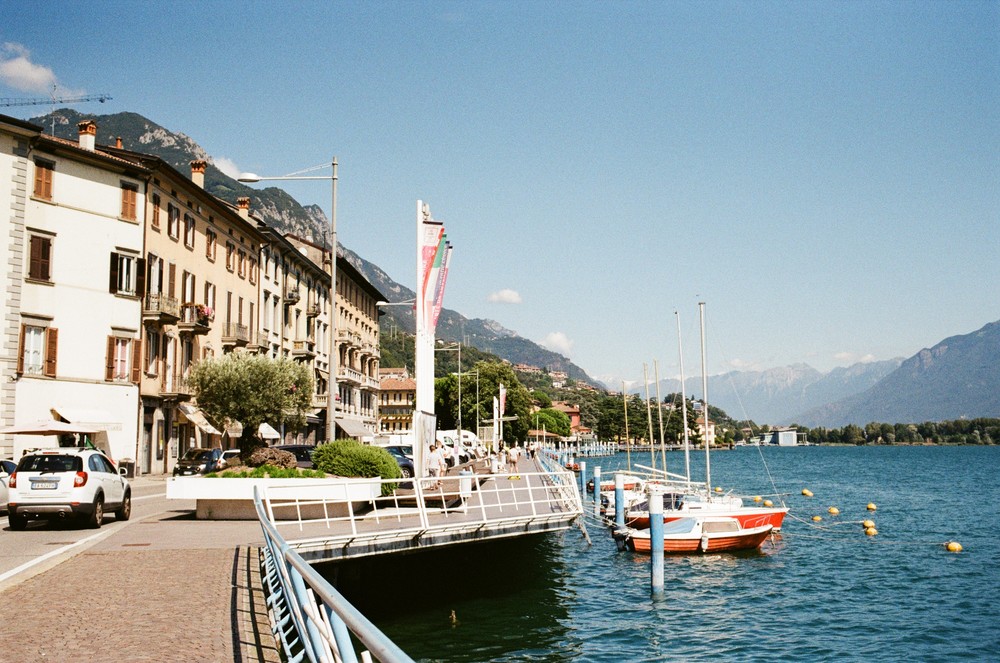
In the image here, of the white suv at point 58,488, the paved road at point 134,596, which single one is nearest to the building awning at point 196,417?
the white suv at point 58,488

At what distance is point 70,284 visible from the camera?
39.5 metres

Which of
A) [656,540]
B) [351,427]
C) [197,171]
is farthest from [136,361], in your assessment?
[351,427]

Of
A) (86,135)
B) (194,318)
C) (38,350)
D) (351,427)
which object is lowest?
(351,427)

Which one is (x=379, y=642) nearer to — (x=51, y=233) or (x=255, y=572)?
(x=255, y=572)

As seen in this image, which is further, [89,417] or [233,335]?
[233,335]

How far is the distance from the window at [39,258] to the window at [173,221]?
23.7 feet

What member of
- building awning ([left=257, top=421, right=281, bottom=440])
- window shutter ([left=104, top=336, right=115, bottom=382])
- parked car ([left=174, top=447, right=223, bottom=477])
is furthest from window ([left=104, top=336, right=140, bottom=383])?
building awning ([left=257, top=421, right=281, bottom=440])

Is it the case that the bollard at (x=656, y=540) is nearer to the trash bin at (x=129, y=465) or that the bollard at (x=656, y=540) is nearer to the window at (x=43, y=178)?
the trash bin at (x=129, y=465)

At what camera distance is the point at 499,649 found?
54.0ft

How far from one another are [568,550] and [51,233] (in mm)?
26365

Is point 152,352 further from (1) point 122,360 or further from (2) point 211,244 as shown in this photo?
(2) point 211,244

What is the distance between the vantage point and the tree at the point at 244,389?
43.2 metres

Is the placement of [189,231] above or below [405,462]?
above

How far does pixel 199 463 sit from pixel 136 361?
6256mm
